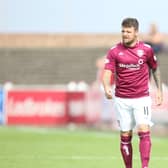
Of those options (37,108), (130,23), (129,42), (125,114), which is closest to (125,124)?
(125,114)

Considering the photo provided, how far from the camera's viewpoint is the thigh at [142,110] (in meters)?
12.3

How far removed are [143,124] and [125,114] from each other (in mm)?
310

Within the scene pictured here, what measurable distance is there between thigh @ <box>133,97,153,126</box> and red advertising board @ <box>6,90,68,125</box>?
11235mm

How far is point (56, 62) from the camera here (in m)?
30.4

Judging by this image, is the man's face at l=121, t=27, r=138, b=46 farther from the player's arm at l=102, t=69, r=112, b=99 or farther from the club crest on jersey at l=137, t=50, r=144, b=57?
the player's arm at l=102, t=69, r=112, b=99

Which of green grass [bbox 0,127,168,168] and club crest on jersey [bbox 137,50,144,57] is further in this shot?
green grass [bbox 0,127,168,168]

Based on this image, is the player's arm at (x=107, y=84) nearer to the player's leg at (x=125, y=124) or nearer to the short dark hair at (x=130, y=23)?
the player's leg at (x=125, y=124)

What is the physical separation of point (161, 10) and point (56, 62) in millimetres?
5086

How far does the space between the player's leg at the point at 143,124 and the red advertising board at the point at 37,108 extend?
11.3 m

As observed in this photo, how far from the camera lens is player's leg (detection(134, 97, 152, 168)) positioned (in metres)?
12.1

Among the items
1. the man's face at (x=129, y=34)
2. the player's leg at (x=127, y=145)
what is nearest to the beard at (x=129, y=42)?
the man's face at (x=129, y=34)

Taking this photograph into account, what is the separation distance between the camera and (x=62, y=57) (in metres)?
30.8

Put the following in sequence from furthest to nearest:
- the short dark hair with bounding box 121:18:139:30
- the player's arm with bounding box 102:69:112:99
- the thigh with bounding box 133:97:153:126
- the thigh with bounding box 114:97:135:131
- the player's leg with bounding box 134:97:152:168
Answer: the thigh with bounding box 114:97:135:131
the thigh with bounding box 133:97:153:126
the player's leg with bounding box 134:97:152:168
the short dark hair with bounding box 121:18:139:30
the player's arm with bounding box 102:69:112:99

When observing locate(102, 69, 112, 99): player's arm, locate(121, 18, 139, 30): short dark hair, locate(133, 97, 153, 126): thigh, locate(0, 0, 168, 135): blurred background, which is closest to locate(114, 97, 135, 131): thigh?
locate(133, 97, 153, 126): thigh
